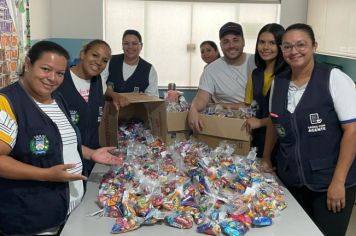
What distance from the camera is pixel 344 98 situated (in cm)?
164

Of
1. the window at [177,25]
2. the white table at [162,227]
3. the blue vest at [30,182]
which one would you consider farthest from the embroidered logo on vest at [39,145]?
the window at [177,25]

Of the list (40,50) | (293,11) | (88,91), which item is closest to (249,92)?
(88,91)

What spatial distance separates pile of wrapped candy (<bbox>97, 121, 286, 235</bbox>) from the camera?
4.55ft

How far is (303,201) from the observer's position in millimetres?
1867

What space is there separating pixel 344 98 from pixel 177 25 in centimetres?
353

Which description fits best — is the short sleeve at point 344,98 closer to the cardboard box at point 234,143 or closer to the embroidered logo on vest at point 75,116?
the cardboard box at point 234,143

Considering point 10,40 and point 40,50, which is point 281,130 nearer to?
point 40,50

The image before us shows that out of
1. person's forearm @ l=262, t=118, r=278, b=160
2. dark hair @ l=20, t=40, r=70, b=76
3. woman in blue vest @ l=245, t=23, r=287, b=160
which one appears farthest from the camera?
woman in blue vest @ l=245, t=23, r=287, b=160

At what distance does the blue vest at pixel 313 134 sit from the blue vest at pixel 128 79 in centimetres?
151

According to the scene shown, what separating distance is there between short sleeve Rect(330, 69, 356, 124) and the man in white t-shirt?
2.53 feet

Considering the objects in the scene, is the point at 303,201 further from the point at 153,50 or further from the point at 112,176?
the point at 153,50

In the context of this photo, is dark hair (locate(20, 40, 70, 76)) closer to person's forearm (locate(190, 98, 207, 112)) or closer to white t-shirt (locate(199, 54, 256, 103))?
person's forearm (locate(190, 98, 207, 112))

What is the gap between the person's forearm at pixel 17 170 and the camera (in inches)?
52.2

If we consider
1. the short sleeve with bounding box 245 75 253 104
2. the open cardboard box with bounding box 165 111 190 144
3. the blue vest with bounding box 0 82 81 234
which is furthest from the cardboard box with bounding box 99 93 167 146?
the blue vest with bounding box 0 82 81 234
